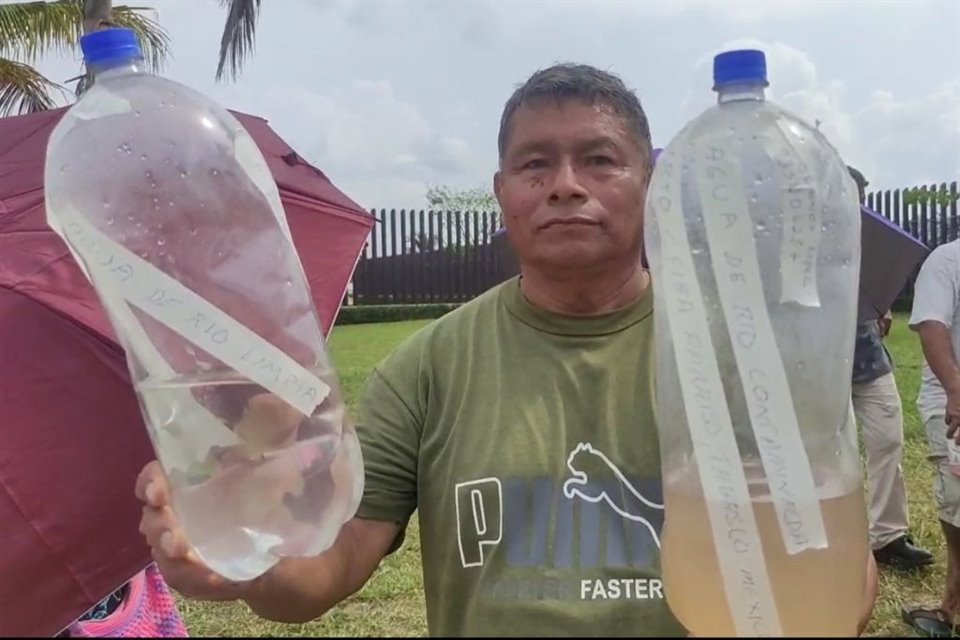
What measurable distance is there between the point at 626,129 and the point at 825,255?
0.51 m

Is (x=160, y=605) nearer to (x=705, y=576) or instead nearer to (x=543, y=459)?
(x=543, y=459)

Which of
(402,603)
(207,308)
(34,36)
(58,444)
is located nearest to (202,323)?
(207,308)

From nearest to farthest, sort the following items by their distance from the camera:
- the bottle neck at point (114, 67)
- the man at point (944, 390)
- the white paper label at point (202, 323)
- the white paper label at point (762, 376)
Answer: the white paper label at point (762, 376), the white paper label at point (202, 323), the bottle neck at point (114, 67), the man at point (944, 390)

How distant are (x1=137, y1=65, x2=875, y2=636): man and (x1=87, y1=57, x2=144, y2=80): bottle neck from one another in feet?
2.16

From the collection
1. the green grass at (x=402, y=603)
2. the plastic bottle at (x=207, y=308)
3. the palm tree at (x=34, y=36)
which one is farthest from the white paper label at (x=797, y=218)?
the palm tree at (x=34, y=36)

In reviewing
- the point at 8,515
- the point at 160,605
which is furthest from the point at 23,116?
the point at 160,605

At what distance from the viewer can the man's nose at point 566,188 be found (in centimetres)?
159

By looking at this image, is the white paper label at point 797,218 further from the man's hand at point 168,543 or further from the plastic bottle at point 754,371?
the man's hand at point 168,543

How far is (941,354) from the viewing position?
3.77 meters

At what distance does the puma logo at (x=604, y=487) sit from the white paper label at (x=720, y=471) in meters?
0.49

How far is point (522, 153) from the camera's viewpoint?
65.6 inches

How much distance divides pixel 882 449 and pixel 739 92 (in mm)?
3728

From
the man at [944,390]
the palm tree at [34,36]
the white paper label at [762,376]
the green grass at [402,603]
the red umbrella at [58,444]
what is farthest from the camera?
the palm tree at [34,36]

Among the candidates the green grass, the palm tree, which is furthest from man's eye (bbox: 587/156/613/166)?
the palm tree
